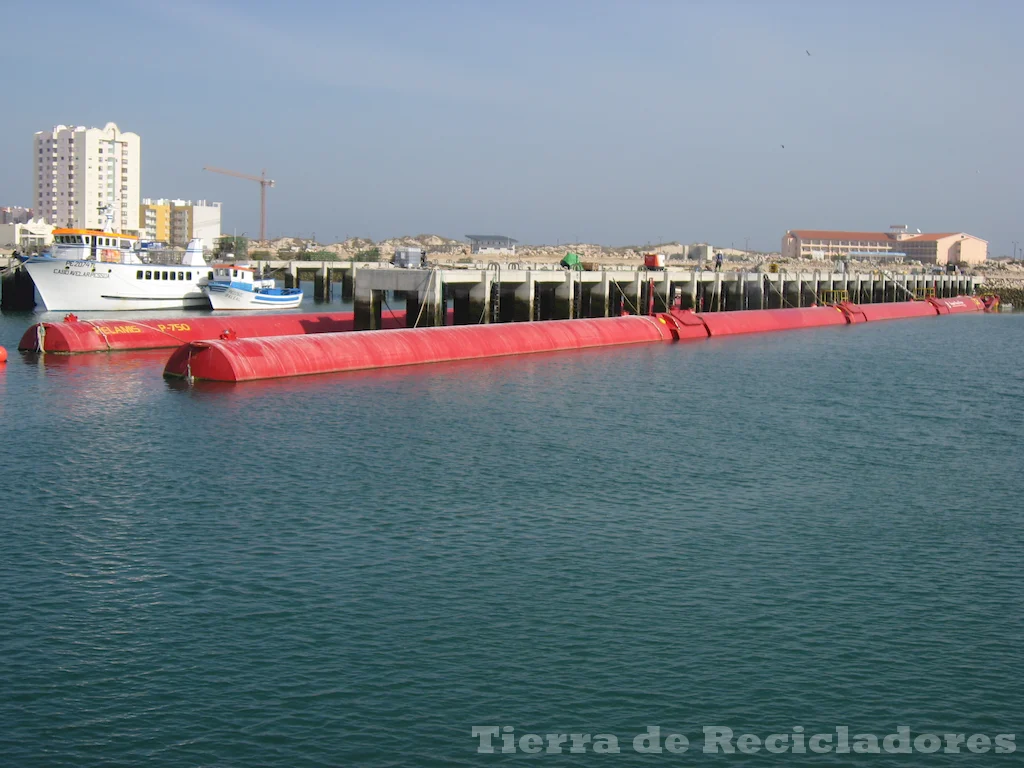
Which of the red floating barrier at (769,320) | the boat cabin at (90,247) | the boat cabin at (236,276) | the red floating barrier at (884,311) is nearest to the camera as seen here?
the boat cabin at (90,247)

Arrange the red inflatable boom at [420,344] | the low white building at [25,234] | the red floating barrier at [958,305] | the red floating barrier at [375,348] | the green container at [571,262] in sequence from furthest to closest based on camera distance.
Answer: the low white building at [25,234] → the red floating barrier at [958,305] → the green container at [571,262] → the red inflatable boom at [420,344] → the red floating barrier at [375,348]

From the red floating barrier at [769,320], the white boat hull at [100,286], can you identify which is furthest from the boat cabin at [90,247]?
the red floating barrier at [769,320]

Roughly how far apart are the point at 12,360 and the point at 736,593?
128 feet

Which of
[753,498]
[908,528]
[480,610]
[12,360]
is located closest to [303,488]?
[480,610]

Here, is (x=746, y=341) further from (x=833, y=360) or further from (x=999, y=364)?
(x=999, y=364)

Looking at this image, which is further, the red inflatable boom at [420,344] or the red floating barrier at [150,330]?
the red floating barrier at [150,330]

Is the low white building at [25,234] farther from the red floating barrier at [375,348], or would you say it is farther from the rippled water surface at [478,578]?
the rippled water surface at [478,578]

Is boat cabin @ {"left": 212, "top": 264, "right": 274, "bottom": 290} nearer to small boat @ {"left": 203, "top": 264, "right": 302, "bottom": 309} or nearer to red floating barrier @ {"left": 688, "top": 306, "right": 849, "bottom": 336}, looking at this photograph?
small boat @ {"left": 203, "top": 264, "right": 302, "bottom": 309}

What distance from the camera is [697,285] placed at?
88562 mm

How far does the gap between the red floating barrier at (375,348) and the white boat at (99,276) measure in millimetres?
30800

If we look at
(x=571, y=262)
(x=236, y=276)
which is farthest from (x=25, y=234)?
(x=571, y=262)

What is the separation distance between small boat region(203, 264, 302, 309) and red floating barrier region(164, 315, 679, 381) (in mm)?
27876

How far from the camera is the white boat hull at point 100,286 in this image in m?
71.6

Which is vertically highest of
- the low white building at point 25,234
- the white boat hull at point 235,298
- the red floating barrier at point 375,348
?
the low white building at point 25,234
